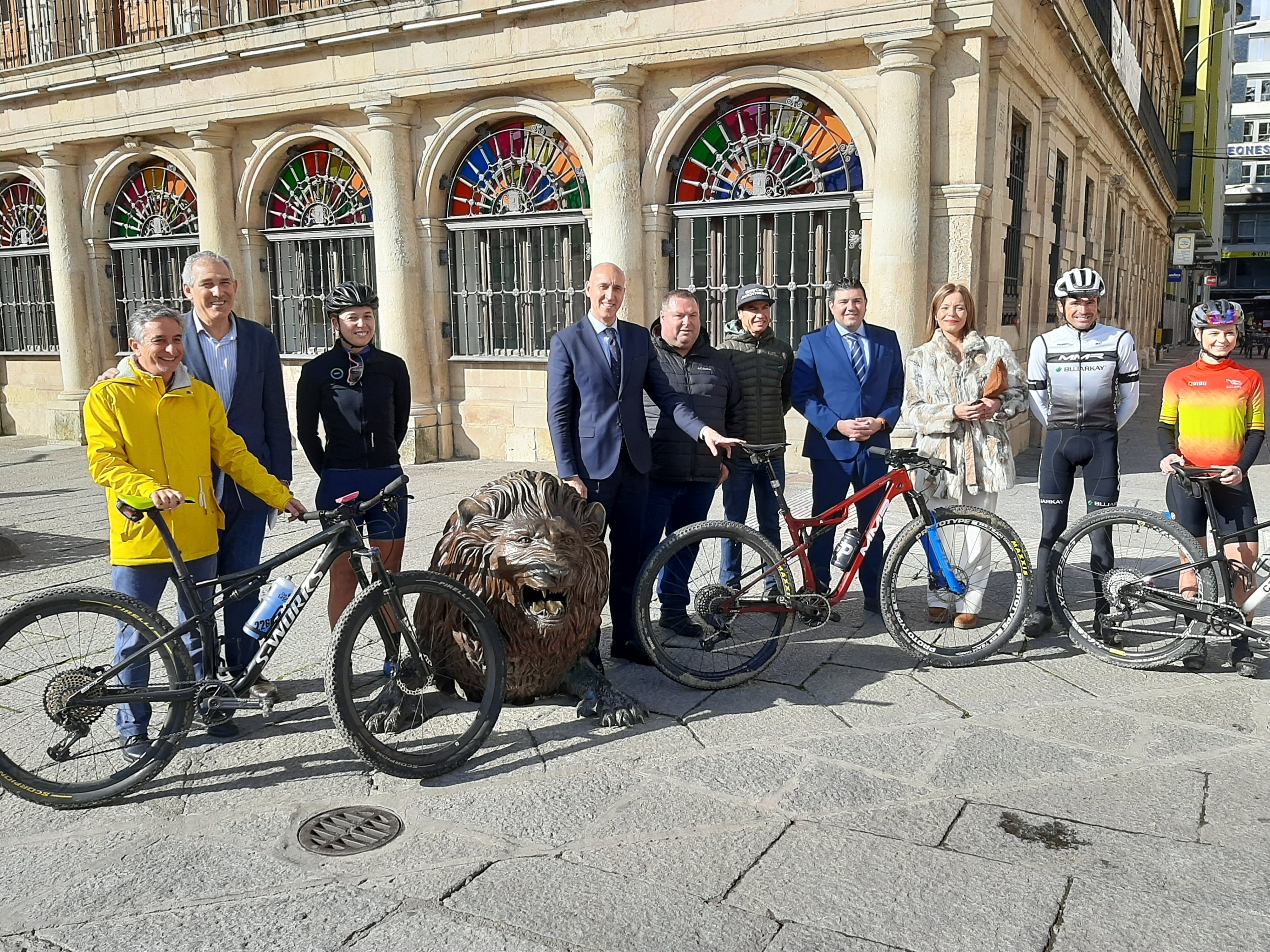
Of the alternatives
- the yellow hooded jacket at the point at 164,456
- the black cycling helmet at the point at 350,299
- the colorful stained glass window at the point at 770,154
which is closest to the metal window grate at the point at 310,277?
the colorful stained glass window at the point at 770,154

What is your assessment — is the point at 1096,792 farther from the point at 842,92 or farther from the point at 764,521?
the point at 842,92

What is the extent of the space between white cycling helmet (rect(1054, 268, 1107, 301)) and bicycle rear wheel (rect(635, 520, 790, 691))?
1.95 metres

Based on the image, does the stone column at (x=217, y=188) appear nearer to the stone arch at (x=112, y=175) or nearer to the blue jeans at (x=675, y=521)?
the stone arch at (x=112, y=175)

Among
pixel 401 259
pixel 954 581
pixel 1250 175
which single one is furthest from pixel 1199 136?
pixel 954 581

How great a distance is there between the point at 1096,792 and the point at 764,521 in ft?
8.00

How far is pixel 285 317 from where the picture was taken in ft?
42.2

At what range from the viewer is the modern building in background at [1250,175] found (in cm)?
6456

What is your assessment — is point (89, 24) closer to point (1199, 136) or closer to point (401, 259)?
point (401, 259)

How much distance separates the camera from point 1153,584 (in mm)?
4699

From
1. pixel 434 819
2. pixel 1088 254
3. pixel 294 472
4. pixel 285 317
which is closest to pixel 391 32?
pixel 285 317

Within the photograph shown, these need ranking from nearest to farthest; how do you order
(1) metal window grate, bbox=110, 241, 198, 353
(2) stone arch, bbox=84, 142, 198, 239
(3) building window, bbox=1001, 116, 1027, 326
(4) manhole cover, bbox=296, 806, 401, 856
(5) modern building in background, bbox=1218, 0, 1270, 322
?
(4) manhole cover, bbox=296, 806, 401, 856, (3) building window, bbox=1001, 116, 1027, 326, (2) stone arch, bbox=84, 142, 198, 239, (1) metal window grate, bbox=110, 241, 198, 353, (5) modern building in background, bbox=1218, 0, 1270, 322

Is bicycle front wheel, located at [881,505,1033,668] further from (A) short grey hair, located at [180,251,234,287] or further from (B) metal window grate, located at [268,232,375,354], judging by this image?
(B) metal window grate, located at [268,232,375,354]

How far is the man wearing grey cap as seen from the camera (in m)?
5.42

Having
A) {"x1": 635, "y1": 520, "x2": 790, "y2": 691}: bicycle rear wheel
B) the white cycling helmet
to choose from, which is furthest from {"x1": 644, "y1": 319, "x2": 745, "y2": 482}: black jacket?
the white cycling helmet
